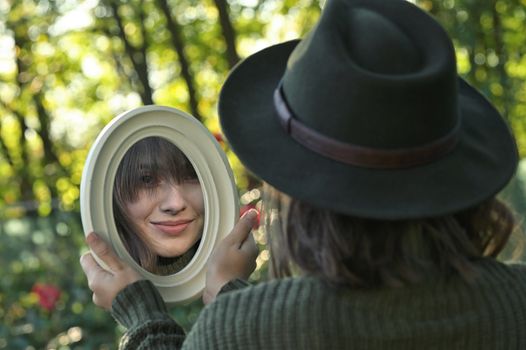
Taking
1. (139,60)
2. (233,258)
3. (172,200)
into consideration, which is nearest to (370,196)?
(233,258)

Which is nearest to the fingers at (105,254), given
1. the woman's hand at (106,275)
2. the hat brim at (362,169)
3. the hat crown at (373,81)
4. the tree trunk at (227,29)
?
the woman's hand at (106,275)

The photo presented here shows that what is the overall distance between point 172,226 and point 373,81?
2.44 feet

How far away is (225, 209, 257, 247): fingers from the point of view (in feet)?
6.76

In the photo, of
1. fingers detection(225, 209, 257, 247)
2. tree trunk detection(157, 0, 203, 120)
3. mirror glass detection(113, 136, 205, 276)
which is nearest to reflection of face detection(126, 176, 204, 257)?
mirror glass detection(113, 136, 205, 276)

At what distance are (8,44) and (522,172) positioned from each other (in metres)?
5.42

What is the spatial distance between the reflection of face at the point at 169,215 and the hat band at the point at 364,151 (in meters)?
0.54

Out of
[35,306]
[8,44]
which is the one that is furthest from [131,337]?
[8,44]

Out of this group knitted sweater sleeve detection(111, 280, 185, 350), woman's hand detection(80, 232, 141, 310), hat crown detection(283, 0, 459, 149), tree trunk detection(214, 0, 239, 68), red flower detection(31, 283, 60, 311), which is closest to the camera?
hat crown detection(283, 0, 459, 149)

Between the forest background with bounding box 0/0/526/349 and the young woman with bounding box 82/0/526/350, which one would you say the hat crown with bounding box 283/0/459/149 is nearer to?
the young woman with bounding box 82/0/526/350

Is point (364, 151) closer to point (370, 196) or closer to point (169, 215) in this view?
point (370, 196)

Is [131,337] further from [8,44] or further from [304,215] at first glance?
[8,44]

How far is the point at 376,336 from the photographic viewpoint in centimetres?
161

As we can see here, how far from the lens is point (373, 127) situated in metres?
1.58

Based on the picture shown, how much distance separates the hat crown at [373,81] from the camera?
5.11 feet
